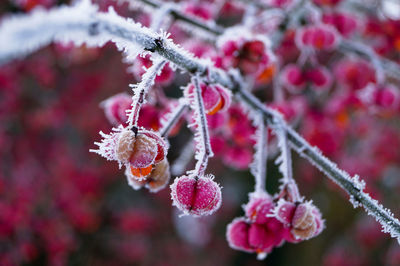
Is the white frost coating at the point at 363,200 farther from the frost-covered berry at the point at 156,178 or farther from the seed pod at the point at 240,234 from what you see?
the frost-covered berry at the point at 156,178

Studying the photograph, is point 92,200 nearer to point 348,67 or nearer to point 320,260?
point 320,260

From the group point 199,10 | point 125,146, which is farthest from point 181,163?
point 199,10

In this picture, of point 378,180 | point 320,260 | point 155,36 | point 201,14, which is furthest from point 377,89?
point 320,260

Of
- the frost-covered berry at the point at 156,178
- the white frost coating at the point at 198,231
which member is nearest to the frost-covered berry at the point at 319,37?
the frost-covered berry at the point at 156,178

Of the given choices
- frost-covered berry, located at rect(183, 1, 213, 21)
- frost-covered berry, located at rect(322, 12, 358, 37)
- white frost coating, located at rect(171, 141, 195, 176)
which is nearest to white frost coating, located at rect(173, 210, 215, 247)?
frost-covered berry, located at rect(322, 12, 358, 37)

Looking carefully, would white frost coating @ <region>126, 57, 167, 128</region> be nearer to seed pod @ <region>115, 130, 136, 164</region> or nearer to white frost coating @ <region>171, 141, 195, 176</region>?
seed pod @ <region>115, 130, 136, 164</region>

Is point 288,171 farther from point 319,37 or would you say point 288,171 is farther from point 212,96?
point 319,37
